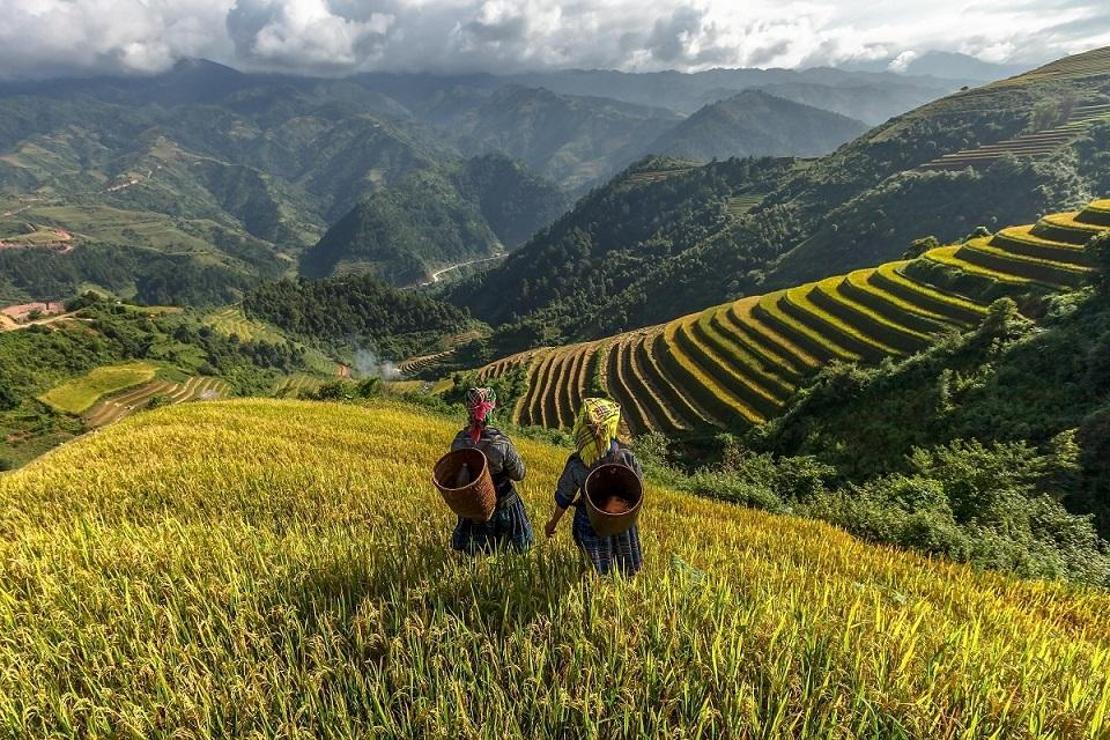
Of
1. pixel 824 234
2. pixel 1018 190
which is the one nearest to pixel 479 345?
pixel 824 234

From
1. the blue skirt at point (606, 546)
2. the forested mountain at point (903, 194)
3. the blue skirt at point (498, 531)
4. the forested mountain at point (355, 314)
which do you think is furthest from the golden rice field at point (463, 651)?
the forested mountain at point (355, 314)

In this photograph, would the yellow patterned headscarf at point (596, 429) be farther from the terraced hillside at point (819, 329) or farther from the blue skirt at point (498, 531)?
the terraced hillside at point (819, 329)

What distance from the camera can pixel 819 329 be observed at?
3869 centimetres

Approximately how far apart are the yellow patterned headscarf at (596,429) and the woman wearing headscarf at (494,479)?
61cm

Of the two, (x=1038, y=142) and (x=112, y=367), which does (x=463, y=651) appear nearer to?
(x=112, y=367)

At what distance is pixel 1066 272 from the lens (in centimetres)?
3138

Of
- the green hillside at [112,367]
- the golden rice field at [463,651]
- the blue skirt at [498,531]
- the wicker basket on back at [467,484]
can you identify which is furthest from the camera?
the green hillside at [112,367]

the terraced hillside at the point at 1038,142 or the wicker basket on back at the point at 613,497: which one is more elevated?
the terraced hillside at the point at 1038,142

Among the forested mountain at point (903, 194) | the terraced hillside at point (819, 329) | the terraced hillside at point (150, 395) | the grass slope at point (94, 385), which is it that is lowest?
the terraced hillside at point (150, 395)

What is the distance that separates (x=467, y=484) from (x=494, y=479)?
0.98 m

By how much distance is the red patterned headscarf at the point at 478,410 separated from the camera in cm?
466

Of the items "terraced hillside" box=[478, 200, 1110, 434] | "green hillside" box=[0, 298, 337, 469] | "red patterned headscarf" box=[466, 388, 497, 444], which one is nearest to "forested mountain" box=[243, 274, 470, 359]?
"green hillside" box=[0, 298, 337, 469]

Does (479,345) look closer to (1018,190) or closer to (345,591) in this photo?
(1018,190)

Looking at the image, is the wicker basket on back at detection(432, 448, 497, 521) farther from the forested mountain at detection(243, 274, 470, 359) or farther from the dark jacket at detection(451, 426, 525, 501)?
the forested mountain at detection(243, 274, 470, 359)
